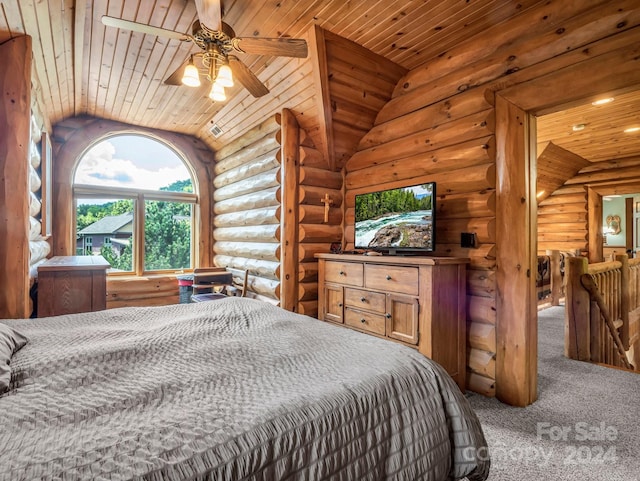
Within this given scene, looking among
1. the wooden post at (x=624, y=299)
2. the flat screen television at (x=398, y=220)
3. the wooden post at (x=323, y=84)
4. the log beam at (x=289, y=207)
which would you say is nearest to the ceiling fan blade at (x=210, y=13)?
the wooden post at (x=323, y=84)

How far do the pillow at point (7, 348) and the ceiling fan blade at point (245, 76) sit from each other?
1.91 metres

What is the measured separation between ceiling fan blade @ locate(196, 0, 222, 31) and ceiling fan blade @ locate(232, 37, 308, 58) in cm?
16

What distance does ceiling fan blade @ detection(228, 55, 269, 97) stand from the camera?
7.50 feet

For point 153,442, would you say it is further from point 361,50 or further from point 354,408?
point 361,50

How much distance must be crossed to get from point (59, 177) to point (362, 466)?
5075 mm

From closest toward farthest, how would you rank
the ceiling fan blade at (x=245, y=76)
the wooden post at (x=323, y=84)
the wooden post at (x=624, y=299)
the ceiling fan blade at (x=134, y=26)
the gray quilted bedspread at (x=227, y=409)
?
the gray quilted bedspread at (x=227, y=409) < the ceiling fan blade at (x=134, y=26) < the ceiling fan blade at (x=245, y=76) < the wooden post at (x=323, y=84) < the wooden post at (x=624, y=299)

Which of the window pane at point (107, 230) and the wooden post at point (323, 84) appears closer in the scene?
the wooden post at point (323, 84)

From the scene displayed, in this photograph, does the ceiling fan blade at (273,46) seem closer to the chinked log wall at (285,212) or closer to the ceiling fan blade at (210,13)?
the ceiling fan blade at (210,13)

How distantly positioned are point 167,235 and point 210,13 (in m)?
4.03

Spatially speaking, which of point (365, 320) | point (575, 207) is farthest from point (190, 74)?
point (575, 207)

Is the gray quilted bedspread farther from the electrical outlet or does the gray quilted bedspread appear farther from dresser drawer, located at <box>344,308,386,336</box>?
the electrical outlet

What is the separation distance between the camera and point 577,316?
3328 millimetres

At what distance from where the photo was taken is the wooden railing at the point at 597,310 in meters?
3.27

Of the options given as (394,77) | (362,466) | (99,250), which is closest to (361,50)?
(394,77)
